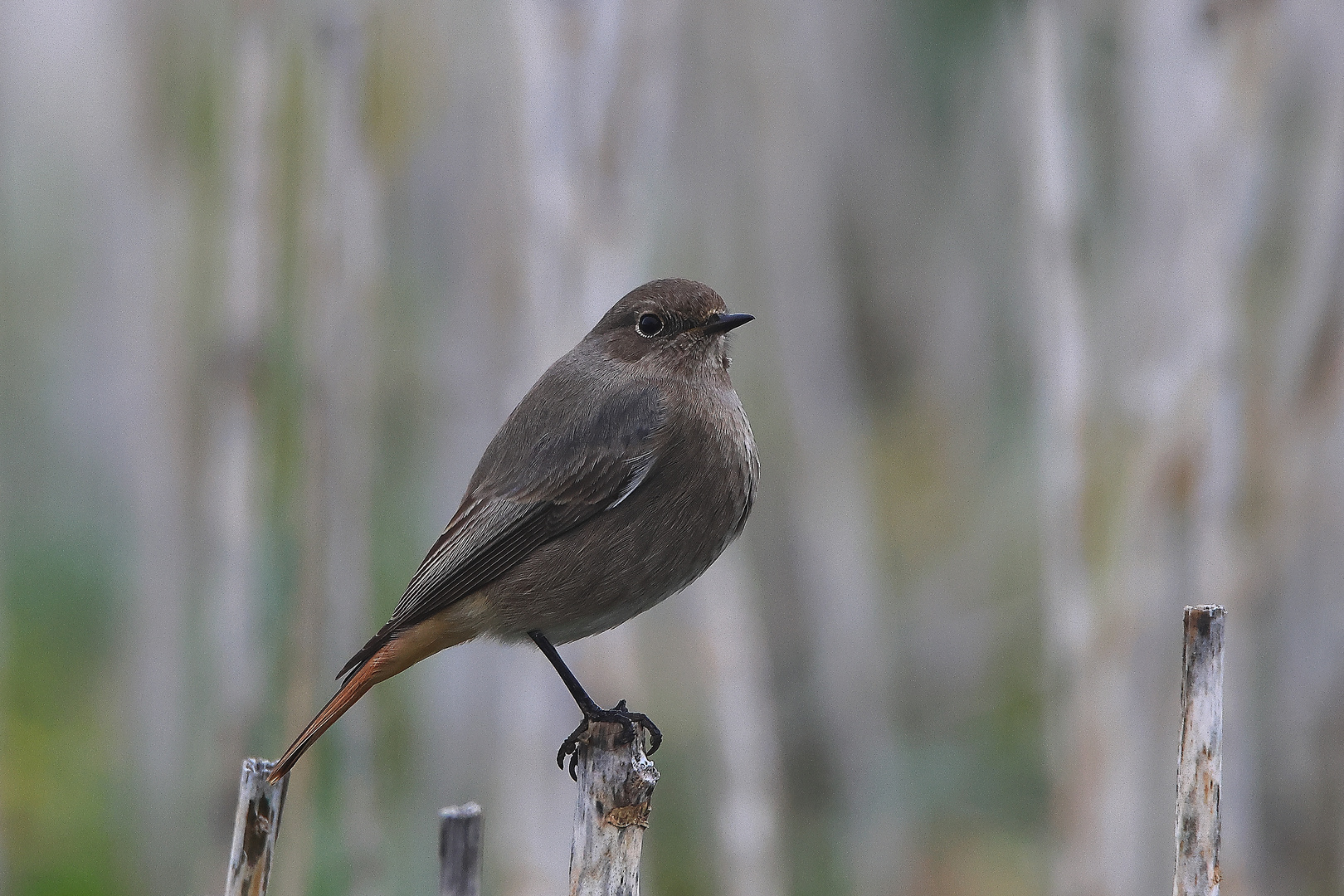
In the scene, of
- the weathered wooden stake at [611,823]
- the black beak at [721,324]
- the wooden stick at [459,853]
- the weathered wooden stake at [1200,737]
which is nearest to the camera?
the wooden stick at [459,853]

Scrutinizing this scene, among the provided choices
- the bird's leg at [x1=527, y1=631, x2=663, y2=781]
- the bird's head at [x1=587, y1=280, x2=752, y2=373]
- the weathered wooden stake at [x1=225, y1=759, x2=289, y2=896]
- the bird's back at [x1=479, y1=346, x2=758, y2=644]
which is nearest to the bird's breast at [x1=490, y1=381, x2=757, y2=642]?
the bird's back at [x1=479, y1=346, x2=758, y2=644]

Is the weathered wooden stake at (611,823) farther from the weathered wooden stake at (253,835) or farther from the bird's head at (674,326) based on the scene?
the bird's head at (674,326)

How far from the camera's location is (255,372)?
4.41m

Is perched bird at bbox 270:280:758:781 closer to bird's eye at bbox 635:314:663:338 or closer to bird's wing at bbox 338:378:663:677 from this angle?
bird's wing at bbox 338:378:663:677

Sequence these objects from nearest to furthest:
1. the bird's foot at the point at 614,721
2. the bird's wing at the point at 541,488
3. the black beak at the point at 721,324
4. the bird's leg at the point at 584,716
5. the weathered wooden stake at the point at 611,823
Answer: the weathered wooden stake at the point at 611,823
the bird's foot at the point at 614,721
the bird's leg at the point at 584,716
the bird's wing at the point at 541,488
the black beak at the point at 721,324

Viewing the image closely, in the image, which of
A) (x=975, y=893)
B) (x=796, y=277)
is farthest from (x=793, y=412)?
(x=975, y=893)

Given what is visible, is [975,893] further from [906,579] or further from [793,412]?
[793,412]

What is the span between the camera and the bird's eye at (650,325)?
11.0 feet

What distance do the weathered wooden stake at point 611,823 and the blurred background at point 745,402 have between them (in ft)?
4.39

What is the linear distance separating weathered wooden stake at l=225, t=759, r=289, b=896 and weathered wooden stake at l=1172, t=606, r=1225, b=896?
4.42 ft

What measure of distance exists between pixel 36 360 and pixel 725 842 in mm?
4898

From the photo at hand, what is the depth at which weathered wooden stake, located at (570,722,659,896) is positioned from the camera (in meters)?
2.26

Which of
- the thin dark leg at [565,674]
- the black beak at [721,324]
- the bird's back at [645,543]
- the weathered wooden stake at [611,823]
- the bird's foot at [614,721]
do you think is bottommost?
the weathered wooden stake at [611,823]

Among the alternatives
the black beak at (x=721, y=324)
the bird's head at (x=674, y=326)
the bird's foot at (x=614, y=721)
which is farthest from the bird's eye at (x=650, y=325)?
the bird's foot at (x=614, y=721)
